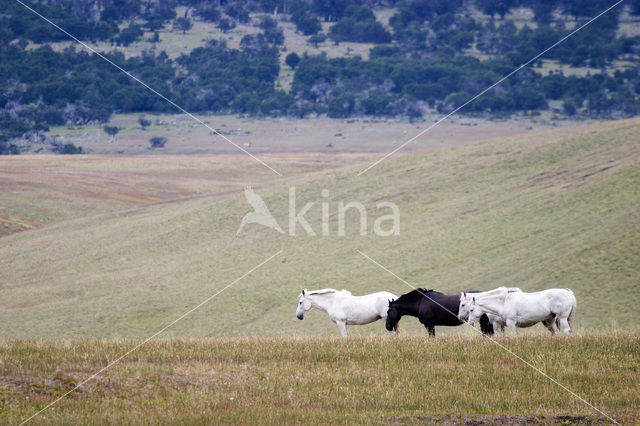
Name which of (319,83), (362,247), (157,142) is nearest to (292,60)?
(319,83)

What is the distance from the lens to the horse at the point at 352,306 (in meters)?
19.6

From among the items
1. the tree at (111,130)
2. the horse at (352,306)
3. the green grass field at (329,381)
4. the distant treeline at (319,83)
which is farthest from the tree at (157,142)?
the green grass field at (329,381)

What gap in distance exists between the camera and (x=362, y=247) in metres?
48.2

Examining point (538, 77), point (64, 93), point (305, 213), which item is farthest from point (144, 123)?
point (305, 213)

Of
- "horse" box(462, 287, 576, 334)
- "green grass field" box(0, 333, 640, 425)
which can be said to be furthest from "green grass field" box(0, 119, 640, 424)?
"horse" box(462, 287, 576, 334)

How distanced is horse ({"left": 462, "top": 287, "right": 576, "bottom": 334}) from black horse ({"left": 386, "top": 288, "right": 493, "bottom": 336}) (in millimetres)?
538

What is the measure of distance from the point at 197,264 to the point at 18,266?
10893 millimetres

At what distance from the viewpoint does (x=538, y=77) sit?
167 m

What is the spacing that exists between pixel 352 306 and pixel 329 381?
5708 millimetres

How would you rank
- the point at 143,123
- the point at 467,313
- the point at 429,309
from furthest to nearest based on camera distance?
the point at 143,123 → the point at 429,309 → the point at 467,313

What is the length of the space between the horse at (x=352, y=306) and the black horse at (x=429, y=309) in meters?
0.42

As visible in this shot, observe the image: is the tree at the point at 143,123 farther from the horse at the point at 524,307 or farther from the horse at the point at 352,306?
the horse at the point at 524,307

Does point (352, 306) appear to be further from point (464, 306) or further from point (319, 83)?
point (319, 83)

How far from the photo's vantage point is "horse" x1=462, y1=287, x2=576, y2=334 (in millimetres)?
18391
